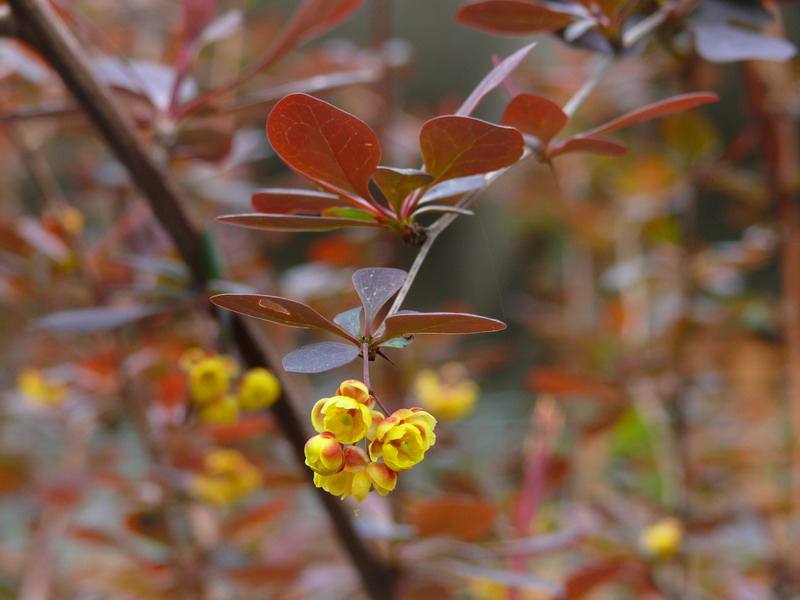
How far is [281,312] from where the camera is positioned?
0.25 meters

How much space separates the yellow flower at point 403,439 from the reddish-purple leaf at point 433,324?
0.03 metres

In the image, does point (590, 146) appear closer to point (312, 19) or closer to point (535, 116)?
point (535, 116)

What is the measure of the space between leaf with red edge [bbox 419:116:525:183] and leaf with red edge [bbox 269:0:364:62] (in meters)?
0.21

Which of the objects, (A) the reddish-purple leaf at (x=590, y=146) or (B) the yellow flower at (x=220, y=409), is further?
(B) the yellow flower at (x=220, y=409)

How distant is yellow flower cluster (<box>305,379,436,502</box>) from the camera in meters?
0.23

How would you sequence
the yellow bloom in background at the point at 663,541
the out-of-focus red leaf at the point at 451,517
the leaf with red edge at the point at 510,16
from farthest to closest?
the yellow bloom in background at the point at 663,541 → the out-of-focus red leaf at the point at 451,517 → the leaf with red edge at the point at 510,16

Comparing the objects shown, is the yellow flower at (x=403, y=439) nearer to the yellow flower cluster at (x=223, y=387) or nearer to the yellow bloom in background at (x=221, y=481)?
the yellow flower cluster at (x=223, y=387)

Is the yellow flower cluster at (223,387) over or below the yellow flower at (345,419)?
below

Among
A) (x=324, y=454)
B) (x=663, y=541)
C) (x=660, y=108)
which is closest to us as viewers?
(x=324, y=454)

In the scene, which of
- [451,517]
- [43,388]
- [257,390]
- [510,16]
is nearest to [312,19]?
[510,16]

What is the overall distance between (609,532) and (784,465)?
0.34m

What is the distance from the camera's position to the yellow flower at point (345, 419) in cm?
23

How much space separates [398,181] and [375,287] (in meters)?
0.05

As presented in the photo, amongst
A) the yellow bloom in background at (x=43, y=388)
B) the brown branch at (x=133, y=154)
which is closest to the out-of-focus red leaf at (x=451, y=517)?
the brown branch at (x=133, y=154)
